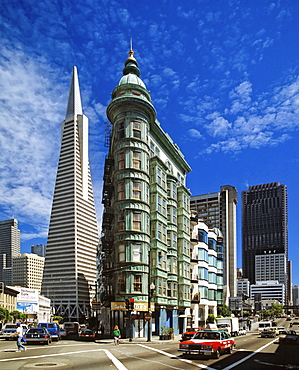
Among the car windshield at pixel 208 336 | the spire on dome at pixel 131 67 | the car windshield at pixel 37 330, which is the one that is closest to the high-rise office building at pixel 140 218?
the spire on dome at pixel 131 67

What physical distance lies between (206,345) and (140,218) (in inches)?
1060

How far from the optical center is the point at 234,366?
2112 cm

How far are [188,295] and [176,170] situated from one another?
2033 centimetres

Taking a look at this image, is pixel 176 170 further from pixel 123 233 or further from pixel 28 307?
pixel 28 307

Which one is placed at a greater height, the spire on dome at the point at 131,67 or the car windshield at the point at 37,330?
the spire on dome at the point at 131,67

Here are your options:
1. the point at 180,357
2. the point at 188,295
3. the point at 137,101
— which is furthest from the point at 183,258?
the point at 180,357

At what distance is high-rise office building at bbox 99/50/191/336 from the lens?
1907 inches

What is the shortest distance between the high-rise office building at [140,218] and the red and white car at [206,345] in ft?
52.9

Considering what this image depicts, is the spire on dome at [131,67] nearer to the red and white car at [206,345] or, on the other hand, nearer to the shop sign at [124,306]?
the shop sign at [124,306]

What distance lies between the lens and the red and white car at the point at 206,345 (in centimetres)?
2378

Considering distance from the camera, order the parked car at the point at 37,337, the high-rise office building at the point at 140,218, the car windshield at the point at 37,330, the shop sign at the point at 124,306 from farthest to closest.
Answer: the high-rise office building at the point at 140,218 < the shop sign at the point at 124,306 < the car windshield at the point at 37,330 < the parked car at the point at 37,337

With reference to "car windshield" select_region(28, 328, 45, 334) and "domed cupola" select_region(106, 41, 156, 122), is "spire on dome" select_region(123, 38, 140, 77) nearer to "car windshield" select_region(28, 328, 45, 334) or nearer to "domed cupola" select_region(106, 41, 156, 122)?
"domed cupola" select_region(106, 41, 156, 122)

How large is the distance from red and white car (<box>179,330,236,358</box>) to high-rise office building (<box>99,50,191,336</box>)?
16.1m

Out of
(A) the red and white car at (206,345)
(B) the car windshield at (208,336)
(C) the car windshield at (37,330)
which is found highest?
(B) the car windshield at (208,336)
